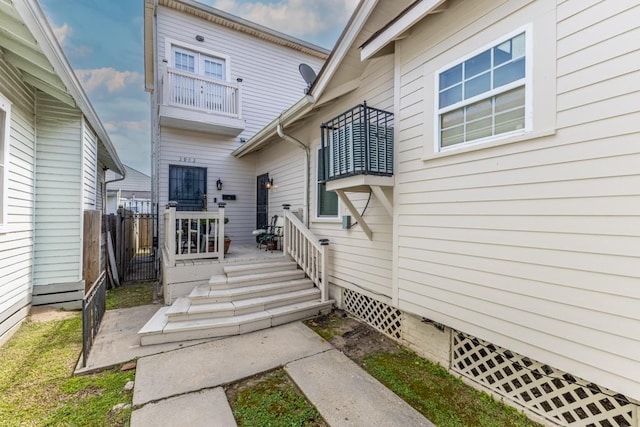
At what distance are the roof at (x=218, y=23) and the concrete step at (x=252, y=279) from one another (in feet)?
26.3

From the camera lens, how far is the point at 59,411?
2.45 meters

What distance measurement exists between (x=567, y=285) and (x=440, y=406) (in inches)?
60.4

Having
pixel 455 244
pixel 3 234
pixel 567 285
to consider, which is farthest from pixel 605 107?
pixel 3 234

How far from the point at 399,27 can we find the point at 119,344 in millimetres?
5391

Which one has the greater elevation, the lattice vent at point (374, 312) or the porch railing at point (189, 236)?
the porch railing at point (189, 236)

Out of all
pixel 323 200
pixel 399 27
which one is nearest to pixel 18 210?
pixel 323 200

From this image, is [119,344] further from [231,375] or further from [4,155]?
[4,155]

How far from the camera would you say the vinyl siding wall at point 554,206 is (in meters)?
1.92

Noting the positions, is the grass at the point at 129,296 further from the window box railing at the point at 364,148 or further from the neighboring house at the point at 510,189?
the window box railing at the point at 364,148

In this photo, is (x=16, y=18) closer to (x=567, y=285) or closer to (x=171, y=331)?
(x=171, y=331)

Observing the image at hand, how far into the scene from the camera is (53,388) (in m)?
2.76

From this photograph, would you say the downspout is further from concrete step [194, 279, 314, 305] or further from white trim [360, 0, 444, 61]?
white trim [360, 0, 444, 61]

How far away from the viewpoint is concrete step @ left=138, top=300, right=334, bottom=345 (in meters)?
3.69

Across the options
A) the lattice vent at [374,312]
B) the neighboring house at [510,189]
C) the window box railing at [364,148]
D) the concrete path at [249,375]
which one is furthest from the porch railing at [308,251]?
the window box railing at [364,148]
